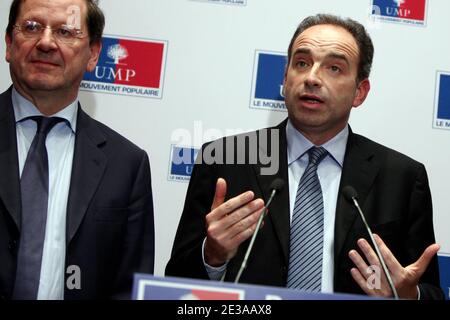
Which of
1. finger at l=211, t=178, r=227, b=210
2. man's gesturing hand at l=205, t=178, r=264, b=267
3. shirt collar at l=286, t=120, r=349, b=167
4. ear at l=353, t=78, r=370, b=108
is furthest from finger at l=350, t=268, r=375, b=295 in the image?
ear at l=353, t=78, r=370, b=108

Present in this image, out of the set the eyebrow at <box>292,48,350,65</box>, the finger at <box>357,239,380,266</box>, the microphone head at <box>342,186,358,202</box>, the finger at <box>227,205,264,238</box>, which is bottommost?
the finger at <box>357,239,380,266</box>

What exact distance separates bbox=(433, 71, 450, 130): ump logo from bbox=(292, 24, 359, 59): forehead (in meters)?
0.58

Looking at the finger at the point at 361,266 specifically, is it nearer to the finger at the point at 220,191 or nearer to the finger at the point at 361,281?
the finger at the point at 361,281

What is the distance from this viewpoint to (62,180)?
1815 millimetres

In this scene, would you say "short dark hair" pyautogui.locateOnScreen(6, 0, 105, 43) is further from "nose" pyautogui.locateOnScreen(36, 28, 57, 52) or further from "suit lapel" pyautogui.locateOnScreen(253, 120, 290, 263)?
"suit lapel" pyautogui.locateOnScreen(253, 120, 290, 263)

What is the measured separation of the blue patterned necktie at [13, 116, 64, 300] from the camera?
5.41ft

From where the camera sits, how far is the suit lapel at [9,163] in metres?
1.66

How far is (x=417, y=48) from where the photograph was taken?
2578mm

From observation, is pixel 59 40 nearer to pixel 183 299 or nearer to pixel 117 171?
pixel 117 171

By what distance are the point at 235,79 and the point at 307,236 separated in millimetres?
939

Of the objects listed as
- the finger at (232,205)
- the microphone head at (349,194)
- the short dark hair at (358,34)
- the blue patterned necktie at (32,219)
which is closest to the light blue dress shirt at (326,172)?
the short dark hair at (358,34)

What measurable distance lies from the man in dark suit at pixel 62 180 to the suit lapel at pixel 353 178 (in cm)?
64

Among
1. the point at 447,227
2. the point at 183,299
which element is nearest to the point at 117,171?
the point at 183,299

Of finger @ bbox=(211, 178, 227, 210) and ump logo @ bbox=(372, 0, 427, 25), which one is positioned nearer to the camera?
finger @ bbox=(211, 178, 227, 210)
